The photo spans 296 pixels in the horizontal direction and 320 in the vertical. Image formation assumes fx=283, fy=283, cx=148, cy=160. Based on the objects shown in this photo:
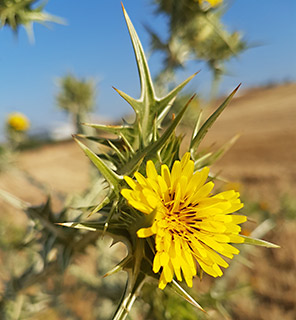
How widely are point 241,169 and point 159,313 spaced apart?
34.9ft

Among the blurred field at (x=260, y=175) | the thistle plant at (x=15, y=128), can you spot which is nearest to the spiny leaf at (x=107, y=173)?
the blurred field at (x=260, y=175)

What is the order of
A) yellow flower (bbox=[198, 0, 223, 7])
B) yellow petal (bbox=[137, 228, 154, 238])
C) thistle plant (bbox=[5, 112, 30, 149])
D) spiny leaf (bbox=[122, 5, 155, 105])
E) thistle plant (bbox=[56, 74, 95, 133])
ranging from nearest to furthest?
yellow petal (bbox=[137, 228, 154, 238]), spiny leaf (bbox=[122, 5, 155, 105]), yellow flower (bbox=[198, 0, 223, 7]), thistle plant (bbox=[56, 74, 95, 133]), thistle plant (bbox=[5, 112, 30, 149])

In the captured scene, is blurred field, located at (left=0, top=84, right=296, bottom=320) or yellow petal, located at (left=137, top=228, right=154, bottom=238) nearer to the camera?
yellow petal, located at (left=137, top=228, right=154, bottom=238)

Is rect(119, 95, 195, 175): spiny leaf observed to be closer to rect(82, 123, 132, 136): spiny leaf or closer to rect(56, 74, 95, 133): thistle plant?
rect(82, 123, 132, 136): spiny leaf

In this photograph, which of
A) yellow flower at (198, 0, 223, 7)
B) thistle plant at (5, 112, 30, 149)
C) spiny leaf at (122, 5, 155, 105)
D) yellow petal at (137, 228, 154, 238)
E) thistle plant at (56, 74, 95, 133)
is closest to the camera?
yellow petal at (137, 228, 154, 238)

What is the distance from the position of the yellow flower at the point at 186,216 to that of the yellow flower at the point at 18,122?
12.3ft

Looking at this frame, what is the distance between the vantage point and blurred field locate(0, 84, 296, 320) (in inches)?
178

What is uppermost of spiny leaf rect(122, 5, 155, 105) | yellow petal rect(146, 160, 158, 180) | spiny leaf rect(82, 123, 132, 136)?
spiny leaf rect(122, 5, 155, 105)

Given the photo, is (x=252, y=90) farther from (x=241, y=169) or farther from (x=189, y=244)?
(x=189, y=244)

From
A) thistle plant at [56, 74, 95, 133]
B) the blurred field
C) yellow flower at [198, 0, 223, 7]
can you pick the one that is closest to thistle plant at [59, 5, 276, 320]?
the blurred field

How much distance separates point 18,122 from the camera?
410 cm

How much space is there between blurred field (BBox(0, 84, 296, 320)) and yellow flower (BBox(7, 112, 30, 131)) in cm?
55

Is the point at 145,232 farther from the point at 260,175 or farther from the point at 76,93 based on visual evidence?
the point at 260,175

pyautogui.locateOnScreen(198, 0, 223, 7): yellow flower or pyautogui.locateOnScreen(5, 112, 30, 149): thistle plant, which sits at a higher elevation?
pyautogui.locateOnScreen(198, 0, 223, 7): yellow flower
